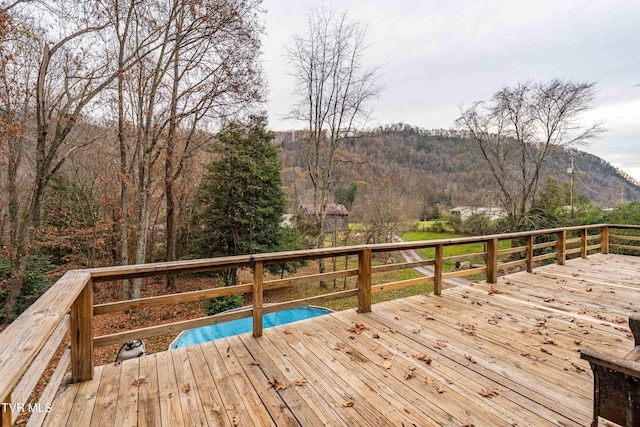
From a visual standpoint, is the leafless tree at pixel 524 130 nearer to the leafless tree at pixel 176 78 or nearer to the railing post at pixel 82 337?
the leafless tree at pixel 176 78

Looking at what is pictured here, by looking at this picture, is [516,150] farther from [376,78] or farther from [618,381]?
[618,381]

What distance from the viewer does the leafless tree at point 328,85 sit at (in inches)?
448

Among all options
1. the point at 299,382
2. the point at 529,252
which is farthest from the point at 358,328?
the point at 529,252

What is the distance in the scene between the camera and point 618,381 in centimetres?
125

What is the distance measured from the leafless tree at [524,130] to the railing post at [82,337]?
1580cm

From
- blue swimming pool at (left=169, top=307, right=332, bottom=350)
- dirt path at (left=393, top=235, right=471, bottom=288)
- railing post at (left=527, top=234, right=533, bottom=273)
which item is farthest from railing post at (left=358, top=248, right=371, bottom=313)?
dirt path at (left=393, top=235, right=471, bottom=288)

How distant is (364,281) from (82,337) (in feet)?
9.05

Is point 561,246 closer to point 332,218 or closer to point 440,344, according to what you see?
point 440,344

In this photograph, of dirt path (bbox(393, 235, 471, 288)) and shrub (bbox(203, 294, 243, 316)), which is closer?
shrub (bbox(203, 294, 243, 316))

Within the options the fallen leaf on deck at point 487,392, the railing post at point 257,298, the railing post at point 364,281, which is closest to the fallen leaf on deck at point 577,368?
the fallen leaf on deck at point 487,392

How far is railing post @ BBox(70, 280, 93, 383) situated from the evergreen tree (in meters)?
8.16

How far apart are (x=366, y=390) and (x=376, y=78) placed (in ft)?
39.4

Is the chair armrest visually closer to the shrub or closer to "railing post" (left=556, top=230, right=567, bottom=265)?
"railing post" (left=556, top=230, right=567, bottom=265)

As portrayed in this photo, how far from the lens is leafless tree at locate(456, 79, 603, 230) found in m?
12.4
